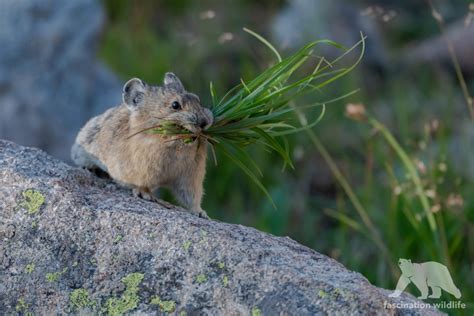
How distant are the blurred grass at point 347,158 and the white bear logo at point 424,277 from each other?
49.0 inches

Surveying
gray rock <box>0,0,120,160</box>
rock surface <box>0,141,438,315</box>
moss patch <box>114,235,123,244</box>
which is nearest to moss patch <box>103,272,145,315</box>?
rock surface <box>0,141,438,315</box>

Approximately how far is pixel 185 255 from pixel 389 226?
12.6ft

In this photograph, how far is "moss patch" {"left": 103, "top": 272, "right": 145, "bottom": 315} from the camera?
3613mm

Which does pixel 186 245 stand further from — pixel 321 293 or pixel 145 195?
pixel 145 195

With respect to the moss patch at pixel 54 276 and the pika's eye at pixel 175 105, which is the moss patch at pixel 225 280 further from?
the pika's eye at pixel 175 105

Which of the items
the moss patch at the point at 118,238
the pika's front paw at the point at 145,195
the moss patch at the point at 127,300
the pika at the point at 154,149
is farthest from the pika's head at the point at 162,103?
the moss patch at the point at 127,300

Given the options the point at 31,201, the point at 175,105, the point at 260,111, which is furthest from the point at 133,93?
the point at 31,201

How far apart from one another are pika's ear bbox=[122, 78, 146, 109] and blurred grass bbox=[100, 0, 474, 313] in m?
1.07

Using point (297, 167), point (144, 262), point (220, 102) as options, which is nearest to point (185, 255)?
point (144, 262)

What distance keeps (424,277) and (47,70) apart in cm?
576

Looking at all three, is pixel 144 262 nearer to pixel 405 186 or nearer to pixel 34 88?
pixel 405 186

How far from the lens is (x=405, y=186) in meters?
6.27

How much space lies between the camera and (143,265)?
3.72 meters

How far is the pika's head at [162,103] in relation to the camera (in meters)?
4.88
